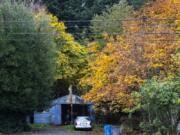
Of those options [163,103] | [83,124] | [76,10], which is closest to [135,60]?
[163,103]

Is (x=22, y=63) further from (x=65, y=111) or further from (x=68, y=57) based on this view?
(x=65, y=111)

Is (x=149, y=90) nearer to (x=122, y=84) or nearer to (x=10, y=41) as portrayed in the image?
(x=122, y=84)

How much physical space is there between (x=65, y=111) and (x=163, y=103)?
35.4 meters

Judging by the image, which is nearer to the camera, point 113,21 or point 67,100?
point 113,21

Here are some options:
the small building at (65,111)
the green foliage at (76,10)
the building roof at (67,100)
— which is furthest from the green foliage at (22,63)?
the green foliage at (76,10)

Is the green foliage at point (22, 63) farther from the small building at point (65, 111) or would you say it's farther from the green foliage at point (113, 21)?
the small building at point (65, 111)

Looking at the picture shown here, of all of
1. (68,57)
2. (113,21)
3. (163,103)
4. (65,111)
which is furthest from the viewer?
(65,111)

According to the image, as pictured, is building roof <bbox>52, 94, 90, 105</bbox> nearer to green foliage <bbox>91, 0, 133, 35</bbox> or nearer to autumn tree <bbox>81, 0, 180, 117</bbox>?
green foliage <bbox>91, 0, 133, 35</bbox>

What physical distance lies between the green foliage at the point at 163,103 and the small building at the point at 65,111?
30.2 meters

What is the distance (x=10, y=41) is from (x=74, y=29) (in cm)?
2576

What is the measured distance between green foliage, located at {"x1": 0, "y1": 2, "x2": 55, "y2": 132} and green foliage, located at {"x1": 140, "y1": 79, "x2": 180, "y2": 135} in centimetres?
1850

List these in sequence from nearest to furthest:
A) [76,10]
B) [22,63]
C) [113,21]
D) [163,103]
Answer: [163,103]
[22,63]
[113,21]
[76,10]

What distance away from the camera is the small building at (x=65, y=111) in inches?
2479

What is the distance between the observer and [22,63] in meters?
49.0
